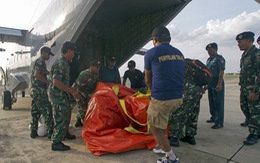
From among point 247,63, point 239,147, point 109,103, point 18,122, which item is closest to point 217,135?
point 239,147

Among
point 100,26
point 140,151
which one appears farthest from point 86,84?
point 100,26

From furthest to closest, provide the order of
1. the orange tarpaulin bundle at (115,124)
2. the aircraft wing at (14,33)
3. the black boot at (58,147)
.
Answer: the aircraft wing at (14,33) → the black boot at (58,147) → the orange tarpaulin bundle at (115,124)

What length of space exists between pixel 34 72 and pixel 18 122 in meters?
2.12

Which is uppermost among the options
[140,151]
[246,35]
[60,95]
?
[246,35]

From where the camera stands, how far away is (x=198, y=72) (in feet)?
10.8

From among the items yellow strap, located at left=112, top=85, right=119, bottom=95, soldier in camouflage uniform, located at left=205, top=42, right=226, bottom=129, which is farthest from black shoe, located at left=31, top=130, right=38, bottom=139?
soldier in camouflage uniform, located at left=205, top=42, right=226, bottom=129

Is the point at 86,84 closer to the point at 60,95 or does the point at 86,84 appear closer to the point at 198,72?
the point at 60,95

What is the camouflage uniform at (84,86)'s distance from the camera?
440cm

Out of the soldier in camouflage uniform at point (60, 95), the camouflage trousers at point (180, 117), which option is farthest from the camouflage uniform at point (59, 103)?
the camouflage trousers at point (180, 117)

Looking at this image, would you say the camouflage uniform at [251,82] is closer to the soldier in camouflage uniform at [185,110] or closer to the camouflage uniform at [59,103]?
the soldier in camouflage uniform at [185,110]

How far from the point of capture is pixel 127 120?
352 centimetres

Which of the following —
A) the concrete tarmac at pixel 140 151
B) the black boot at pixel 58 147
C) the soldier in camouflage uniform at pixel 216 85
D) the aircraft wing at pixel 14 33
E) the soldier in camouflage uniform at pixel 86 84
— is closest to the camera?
the concrete tarmac at pixel 140 151

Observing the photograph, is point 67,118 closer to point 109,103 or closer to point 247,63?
point 109,103

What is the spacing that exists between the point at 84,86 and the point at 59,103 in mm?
1186
